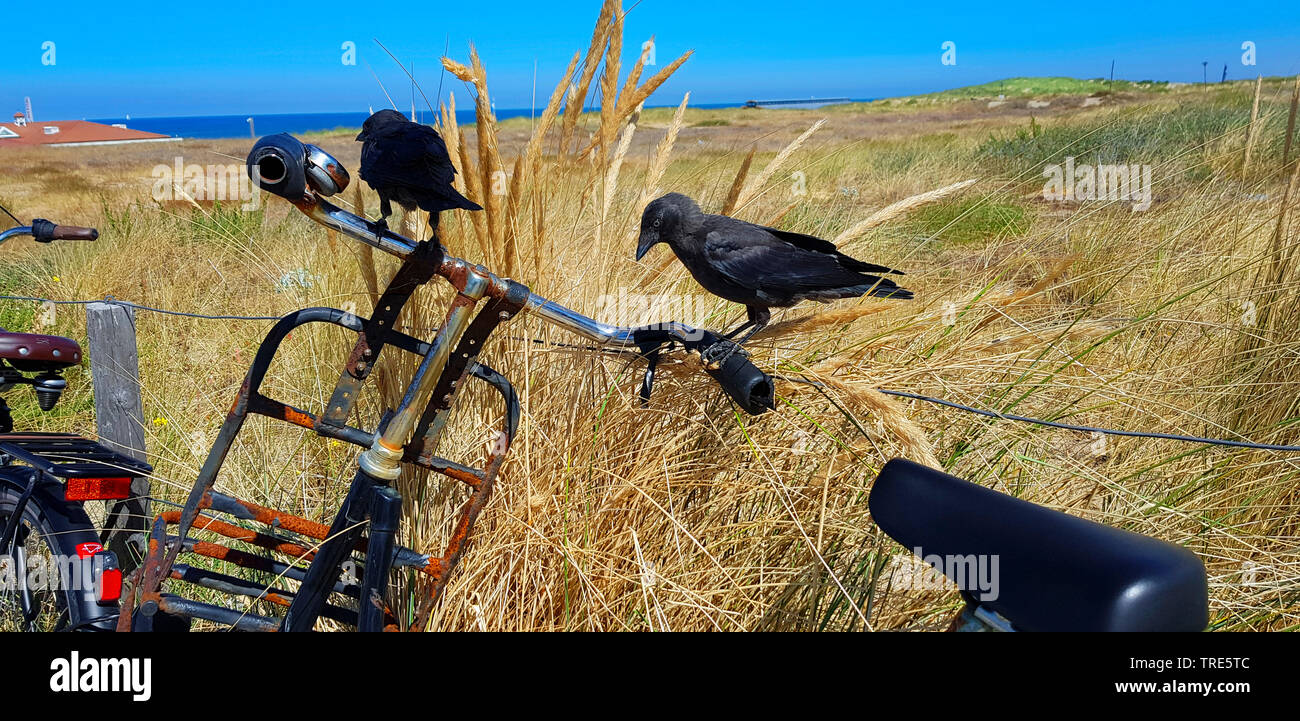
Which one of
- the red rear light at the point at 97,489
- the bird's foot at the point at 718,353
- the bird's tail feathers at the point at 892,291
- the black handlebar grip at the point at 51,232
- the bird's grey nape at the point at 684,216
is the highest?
the bird's grey nape at the point at 684,216

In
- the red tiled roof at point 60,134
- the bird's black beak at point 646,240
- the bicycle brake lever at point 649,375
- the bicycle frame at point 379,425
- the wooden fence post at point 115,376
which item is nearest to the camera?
the bicycle frame at point 379,425

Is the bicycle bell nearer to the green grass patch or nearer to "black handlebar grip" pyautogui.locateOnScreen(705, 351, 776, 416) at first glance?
"black handlebar grip" pyautogui.locateOnScreen(705, 351, 776, 416)

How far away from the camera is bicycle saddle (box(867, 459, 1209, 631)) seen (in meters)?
0.80

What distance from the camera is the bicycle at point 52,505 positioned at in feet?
6.05

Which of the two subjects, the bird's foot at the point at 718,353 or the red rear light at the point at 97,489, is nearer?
the bird's foot at the point at 718,353

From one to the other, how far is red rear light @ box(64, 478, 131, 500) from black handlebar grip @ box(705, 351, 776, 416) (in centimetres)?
158

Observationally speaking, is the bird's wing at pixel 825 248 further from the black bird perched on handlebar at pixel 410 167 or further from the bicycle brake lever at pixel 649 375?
the black bird perched on handlebar at pixel 410 167

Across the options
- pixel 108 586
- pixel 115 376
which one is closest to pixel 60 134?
pixel 115 376

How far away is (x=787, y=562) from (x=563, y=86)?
1.22m

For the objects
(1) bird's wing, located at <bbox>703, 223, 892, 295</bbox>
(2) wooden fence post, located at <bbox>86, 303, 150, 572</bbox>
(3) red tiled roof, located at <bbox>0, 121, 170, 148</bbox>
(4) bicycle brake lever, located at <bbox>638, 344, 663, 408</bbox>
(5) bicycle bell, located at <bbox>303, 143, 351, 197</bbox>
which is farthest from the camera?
(3) red tiled roof, located at <bbox>0, 121, 170, 148</bbox>

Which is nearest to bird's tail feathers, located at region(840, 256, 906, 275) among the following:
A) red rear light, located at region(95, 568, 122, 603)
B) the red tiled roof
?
red rear light, located at region(95, 568, 122, 603)

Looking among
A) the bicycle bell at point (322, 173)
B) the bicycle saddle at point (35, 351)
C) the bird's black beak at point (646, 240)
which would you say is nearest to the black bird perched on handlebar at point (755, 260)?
the bird's black beak at point (646, 240)

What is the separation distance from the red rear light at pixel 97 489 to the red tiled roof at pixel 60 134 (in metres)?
34.9

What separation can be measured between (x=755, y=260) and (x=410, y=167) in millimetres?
757
